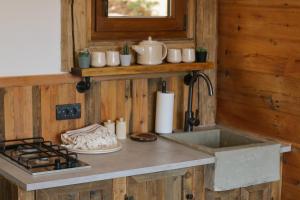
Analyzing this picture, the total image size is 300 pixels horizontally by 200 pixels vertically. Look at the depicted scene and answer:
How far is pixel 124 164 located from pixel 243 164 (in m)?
0.67

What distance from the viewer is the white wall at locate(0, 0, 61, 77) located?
3.19 m

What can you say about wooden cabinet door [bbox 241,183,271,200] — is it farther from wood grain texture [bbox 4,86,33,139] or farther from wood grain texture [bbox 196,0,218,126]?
wood grain texture [bbox 4,86,33,139]

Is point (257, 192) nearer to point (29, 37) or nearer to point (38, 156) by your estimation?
point (38, 156)

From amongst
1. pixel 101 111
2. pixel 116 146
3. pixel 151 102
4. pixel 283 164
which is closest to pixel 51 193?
pixel 116 146

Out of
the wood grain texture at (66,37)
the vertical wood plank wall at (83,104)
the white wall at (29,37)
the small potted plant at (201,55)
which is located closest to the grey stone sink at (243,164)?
the vertical wood plank wall at (83,104)

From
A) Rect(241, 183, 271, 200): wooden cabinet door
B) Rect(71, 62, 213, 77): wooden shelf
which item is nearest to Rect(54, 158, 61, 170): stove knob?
Rect(71, 62, 213, 77): wooden shelf

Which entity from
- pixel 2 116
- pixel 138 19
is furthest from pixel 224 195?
pixel 2 116

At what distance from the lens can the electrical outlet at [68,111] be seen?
134 inches

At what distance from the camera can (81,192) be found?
2.87 meters

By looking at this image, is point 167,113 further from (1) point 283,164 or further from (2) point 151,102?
(1) point 283,164

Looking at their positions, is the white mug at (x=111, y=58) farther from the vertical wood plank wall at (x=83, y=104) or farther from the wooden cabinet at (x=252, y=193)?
the wooden cabinet at (x=252, y=193)

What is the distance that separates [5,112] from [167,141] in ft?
3.03

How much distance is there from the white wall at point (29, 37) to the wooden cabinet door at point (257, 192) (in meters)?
1.22

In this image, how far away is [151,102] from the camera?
12.2 ft
